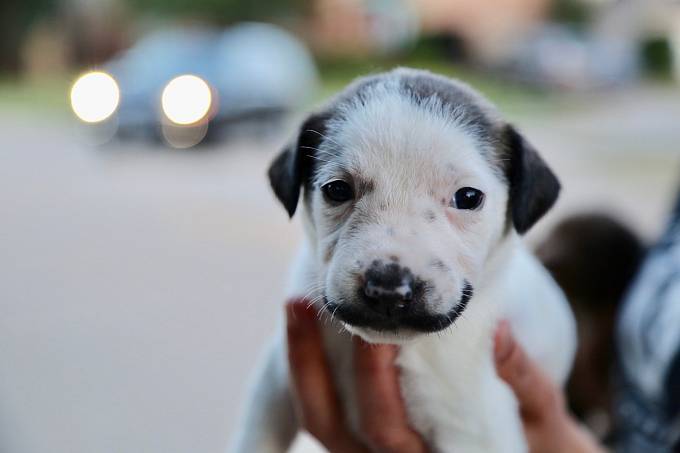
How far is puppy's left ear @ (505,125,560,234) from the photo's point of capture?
1101mm

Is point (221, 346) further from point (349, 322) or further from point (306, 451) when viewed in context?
point (349, 322)

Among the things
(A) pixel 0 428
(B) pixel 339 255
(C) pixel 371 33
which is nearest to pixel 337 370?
(B) pixel 339 255

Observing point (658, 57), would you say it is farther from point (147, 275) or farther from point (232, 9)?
point (147, 275)

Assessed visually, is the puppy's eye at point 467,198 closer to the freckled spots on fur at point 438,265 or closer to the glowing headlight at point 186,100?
the freckled spots on fur at point 438,265

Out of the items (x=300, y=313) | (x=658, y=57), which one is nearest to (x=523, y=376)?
(x=300, y=313)

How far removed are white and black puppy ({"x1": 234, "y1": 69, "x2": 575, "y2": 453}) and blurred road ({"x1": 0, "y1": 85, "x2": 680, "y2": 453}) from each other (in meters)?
0.26

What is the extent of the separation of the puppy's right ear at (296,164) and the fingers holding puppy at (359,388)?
0.50 feet

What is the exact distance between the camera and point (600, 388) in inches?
76.5

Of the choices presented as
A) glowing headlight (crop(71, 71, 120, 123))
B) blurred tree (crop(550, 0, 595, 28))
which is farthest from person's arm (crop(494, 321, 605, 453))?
blurred tree (crop(550, 0, 595, 28))

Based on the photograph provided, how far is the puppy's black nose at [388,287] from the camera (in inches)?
34.4

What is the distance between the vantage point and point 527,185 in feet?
3.63

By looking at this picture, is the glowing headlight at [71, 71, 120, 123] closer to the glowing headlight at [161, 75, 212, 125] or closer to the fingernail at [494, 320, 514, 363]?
the glowing headlight at [161, 75, 212, 125]

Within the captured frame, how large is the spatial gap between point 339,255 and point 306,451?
78 cm

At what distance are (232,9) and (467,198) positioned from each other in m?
10.4
